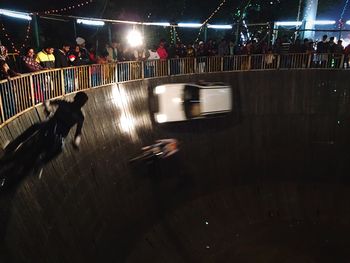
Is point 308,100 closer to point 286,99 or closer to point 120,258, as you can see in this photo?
point 286,99

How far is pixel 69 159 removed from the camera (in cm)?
872

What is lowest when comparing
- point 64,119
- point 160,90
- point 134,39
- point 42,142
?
point 42,142

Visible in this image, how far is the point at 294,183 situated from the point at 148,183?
6759 mm

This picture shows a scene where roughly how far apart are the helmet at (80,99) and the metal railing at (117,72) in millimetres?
195

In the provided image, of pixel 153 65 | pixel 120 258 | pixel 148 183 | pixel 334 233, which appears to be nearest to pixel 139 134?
pixel 148 183

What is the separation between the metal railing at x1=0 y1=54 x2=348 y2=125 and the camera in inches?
286

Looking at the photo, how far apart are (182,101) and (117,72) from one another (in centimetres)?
261

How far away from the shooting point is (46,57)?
376 inches

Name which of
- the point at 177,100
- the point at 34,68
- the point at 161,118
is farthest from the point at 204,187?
the point at 34,68

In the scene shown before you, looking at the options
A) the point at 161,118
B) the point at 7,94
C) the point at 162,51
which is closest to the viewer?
the point at 7,94

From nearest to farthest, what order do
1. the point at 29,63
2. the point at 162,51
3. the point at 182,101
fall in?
1. the point at 29,63
2. the point at 182,101
3. the point at 162,51

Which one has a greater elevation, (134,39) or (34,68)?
(134,39)

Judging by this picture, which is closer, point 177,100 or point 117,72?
point 117,72

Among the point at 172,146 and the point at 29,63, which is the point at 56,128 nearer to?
the point at 29,63
